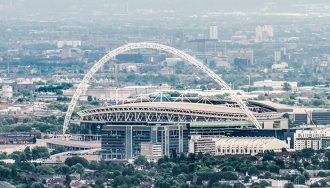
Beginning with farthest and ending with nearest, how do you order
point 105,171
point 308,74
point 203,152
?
point 308,74 → point 203,152 → point 105,171

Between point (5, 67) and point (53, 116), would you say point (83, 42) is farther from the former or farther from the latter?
point (53, 116)

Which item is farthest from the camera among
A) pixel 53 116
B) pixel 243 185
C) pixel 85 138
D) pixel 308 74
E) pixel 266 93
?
pixel 308 74

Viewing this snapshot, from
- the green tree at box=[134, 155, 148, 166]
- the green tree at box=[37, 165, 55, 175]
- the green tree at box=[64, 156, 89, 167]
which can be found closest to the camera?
the green tree at box=[37, 165, 55, 175]

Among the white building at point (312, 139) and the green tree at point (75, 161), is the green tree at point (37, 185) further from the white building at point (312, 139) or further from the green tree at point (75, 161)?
the white building at point (312, 139)

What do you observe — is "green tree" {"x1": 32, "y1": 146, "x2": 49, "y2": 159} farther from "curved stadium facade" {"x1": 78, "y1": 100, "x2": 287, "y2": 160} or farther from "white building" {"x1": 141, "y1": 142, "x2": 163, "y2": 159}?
"white building" {"x1": 141, "y1": 142, "x2": 163, "y2": 159}

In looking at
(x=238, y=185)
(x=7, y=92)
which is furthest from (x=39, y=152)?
(x=7, y=92)

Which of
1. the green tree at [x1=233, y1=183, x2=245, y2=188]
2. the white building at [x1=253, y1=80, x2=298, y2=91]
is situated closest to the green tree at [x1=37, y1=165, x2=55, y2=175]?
the green tree at [x1=233, y1=183, x2=245, y2=188]

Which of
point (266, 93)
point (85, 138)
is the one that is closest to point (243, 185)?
point (85, 138)

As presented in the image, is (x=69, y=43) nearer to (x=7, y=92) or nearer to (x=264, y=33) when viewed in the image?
(x=264, y=33)
